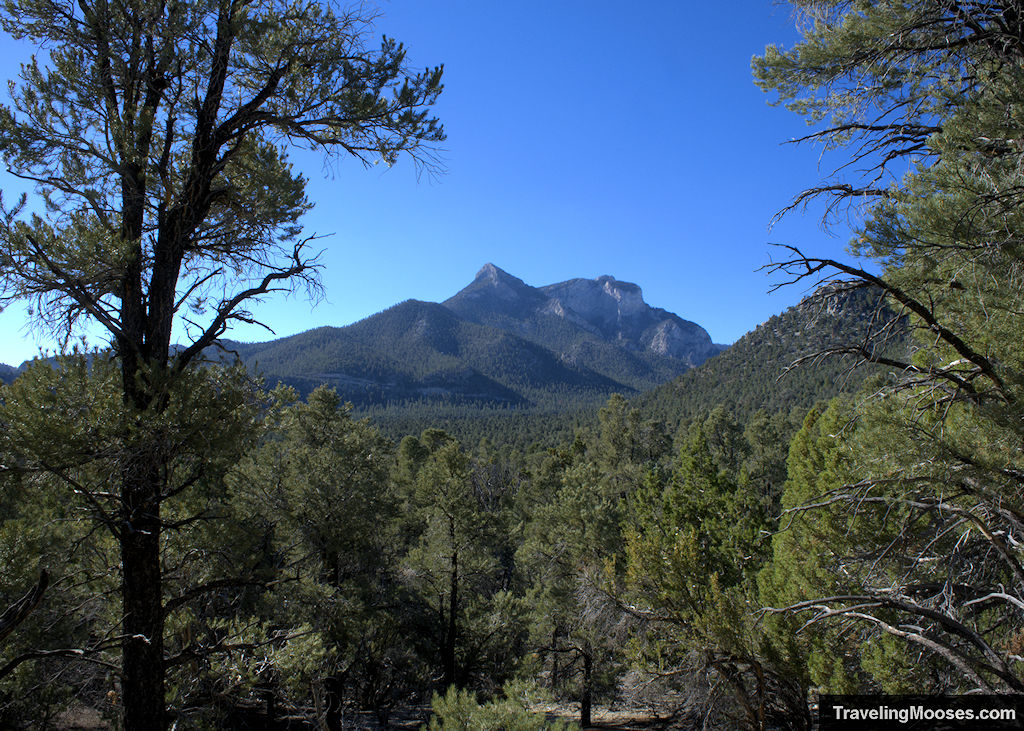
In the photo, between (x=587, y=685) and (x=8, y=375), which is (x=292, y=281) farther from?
(x=8, y=375)

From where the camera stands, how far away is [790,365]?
Answer: 452 cm

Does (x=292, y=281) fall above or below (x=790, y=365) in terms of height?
above

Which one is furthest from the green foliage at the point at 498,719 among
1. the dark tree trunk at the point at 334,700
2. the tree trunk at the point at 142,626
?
Answer: the dark tree trunk at the point at 334,700

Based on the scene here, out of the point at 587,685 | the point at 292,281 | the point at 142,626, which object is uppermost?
the point at 292,281

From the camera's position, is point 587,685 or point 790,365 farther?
point 587,685

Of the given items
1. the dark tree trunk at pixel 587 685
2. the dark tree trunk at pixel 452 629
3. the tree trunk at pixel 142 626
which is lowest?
the dark tree trunk at pixel 587 685

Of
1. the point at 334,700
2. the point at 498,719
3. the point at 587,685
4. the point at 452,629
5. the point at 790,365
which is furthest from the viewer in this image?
the point at 587,685

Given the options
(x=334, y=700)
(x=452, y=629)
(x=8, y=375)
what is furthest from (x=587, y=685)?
(x=8, y=375)

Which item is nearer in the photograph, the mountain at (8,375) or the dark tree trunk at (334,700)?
the mountain at (8,375)

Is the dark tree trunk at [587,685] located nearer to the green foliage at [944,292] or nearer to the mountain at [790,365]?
the mountain at [790,365]

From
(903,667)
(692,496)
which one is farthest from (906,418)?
(692,496)

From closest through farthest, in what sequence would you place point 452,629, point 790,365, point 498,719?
1. point 790,365
2. point 498,719
3. point 452,629

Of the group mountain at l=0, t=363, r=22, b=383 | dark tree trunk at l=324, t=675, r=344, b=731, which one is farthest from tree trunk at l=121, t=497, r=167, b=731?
dark tree trunk at l=324, t=675, r=344, b=731

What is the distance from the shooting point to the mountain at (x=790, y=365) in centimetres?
441
